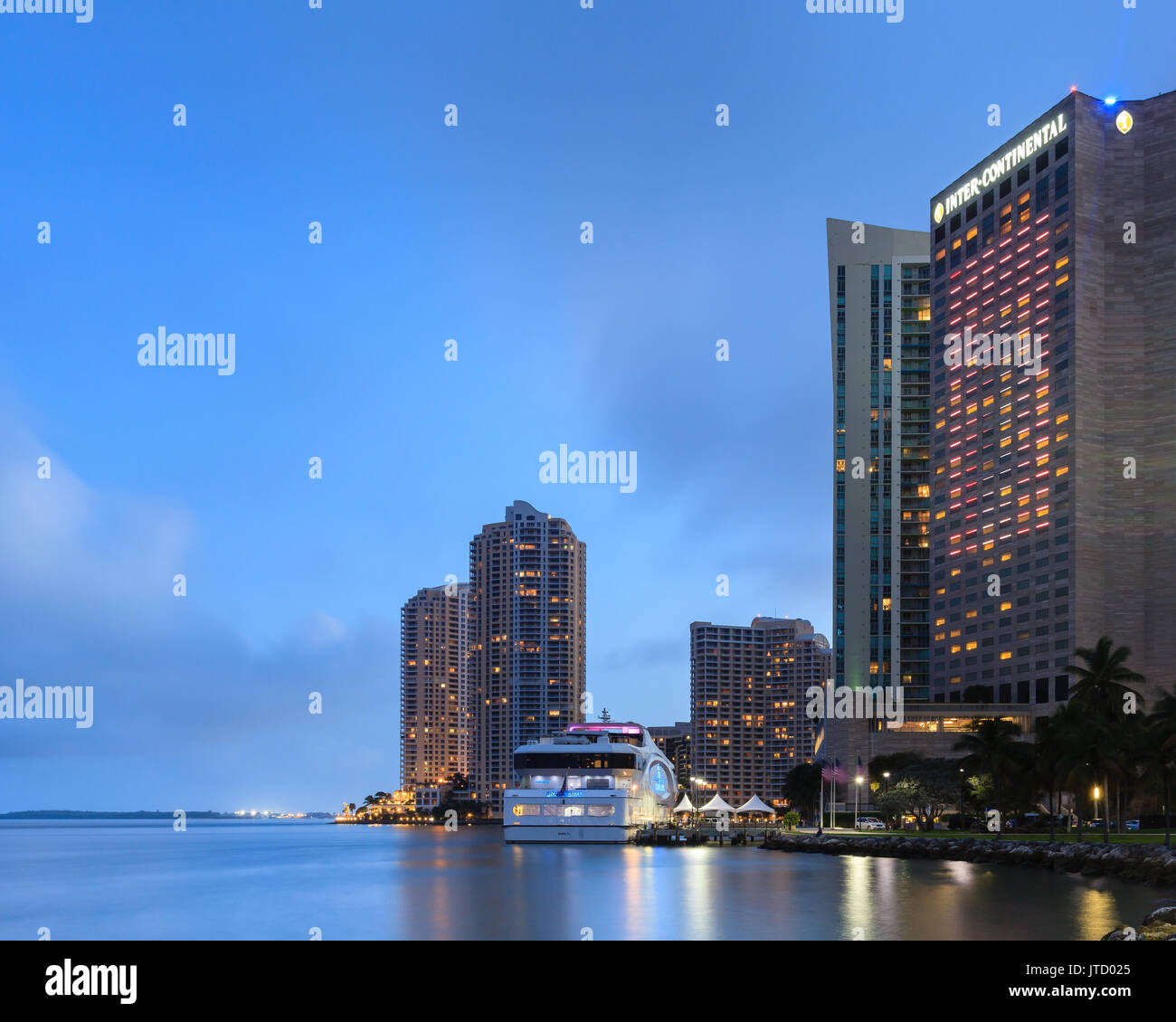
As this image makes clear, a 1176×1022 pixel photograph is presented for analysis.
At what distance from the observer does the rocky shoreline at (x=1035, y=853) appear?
204 ft

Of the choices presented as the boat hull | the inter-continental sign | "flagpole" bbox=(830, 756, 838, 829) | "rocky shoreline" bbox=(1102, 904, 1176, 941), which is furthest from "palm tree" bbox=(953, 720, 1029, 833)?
the inter-continental sign

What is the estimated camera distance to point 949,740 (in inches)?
6575

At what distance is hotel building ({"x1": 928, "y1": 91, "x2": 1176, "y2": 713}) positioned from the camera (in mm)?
161125

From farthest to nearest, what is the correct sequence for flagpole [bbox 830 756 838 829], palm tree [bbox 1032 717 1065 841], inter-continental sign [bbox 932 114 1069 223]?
inter-continental sign [bbox 932 114 1069 223]
flagpole [bbox 830 756 838 829]
palm tree [bbox 1032 717 1065 841]

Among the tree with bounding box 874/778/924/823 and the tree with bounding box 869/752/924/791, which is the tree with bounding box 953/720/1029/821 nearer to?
the tree with bounding box 874/778/924/823

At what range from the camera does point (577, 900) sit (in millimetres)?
60656

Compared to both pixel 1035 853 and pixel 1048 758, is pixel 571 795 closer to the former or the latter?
pixel 1048 758

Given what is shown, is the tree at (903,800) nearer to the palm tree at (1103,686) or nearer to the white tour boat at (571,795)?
the white tour boat at (571,795)

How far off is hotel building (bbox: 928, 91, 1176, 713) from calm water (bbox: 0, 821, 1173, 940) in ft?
273

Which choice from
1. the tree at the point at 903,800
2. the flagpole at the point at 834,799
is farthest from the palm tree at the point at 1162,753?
the flagpole at the point at 834,799

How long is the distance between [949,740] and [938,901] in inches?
4702

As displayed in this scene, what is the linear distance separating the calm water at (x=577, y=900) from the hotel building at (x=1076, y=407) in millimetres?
83170
